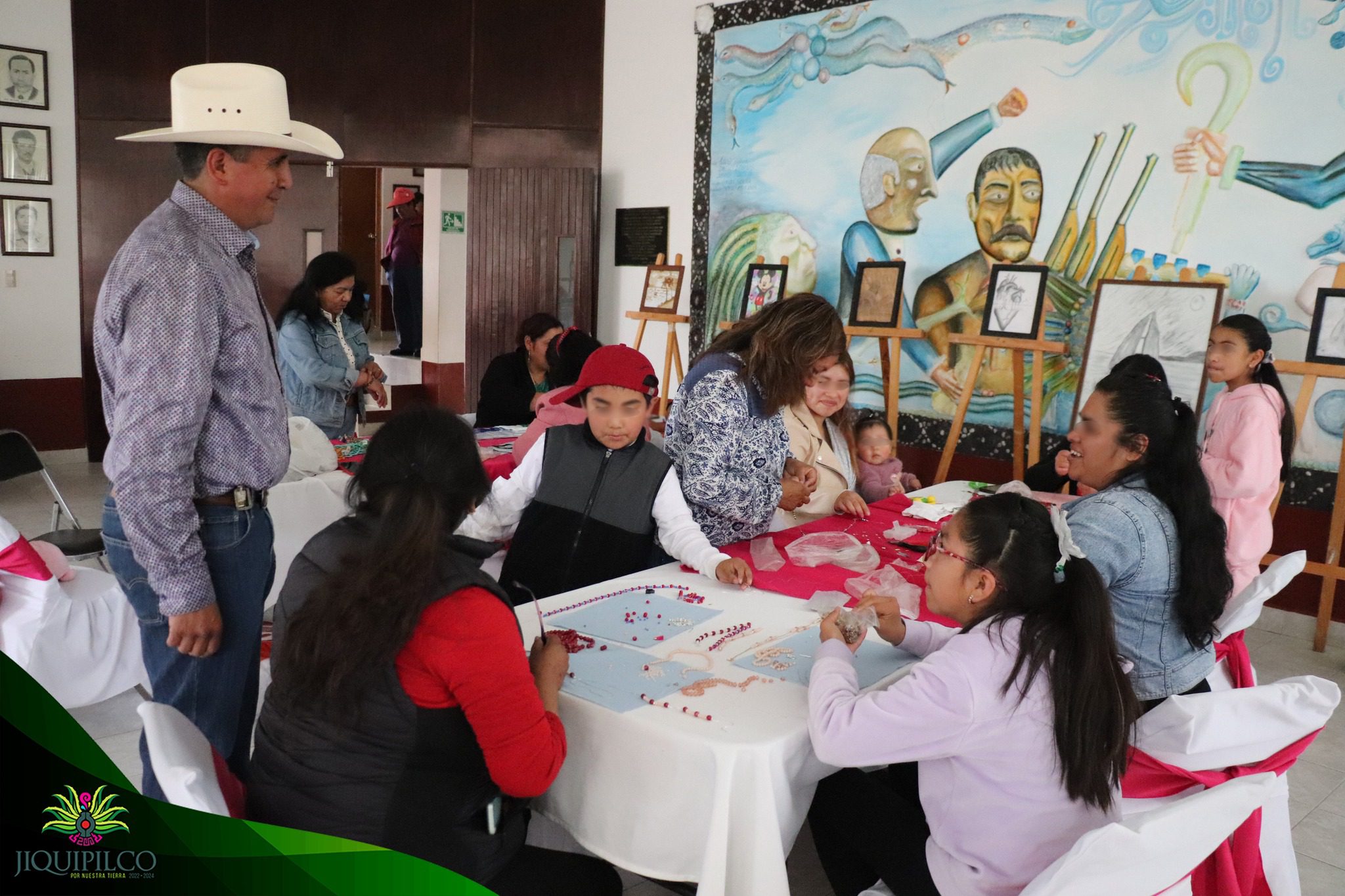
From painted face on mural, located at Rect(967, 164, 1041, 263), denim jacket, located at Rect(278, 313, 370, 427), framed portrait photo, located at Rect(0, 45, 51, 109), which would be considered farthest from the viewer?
framed portrait photo, located at Rect(0, 45, 51, 109)

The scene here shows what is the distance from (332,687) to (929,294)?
540 centimetres

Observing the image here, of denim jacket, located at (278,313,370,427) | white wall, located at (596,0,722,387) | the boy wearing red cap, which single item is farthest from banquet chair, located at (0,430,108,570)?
white wall, located at (596,0,722,387)

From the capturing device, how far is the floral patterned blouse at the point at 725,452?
2.90 meters

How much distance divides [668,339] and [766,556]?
506 cm

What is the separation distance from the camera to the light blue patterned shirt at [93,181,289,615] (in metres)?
1.84

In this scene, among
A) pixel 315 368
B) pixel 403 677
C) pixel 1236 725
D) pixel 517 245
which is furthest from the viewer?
pixel 517 245

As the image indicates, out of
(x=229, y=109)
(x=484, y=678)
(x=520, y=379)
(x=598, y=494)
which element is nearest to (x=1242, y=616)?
(x=598, y=494)

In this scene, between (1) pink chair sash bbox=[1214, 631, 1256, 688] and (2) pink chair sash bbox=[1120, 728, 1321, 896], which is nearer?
(2) pink chair sash bbox=[1120, 728, 1321, 896]

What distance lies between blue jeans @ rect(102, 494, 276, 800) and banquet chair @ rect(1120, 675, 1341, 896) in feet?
5.51

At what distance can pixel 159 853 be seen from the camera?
157 cm

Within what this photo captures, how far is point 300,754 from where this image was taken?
5.22ft

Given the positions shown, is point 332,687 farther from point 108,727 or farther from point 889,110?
point 889,110

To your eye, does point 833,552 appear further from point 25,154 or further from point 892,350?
point 25,154

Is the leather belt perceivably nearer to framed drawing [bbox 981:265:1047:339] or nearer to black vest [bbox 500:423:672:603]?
black vest [bbox 500:423:672:603]
